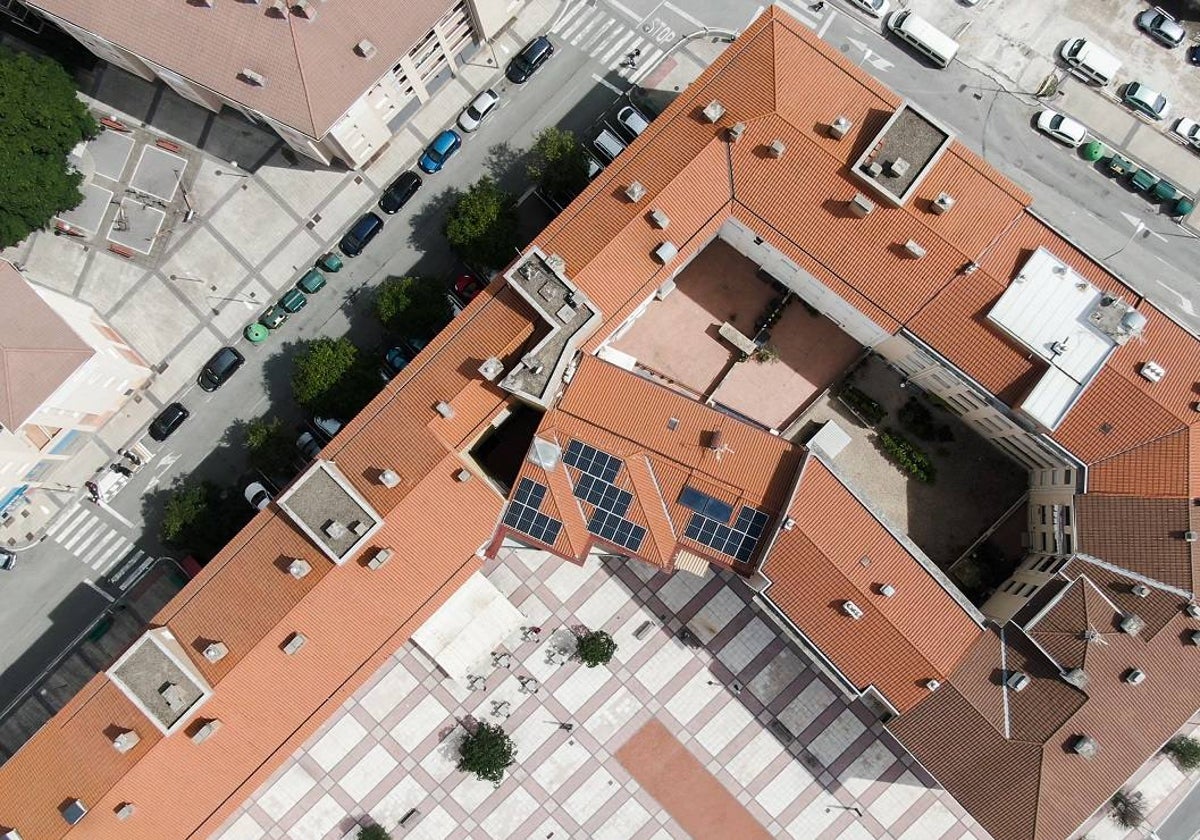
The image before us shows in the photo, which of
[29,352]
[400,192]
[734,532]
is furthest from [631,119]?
[29,352]

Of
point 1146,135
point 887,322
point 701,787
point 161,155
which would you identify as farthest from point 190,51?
point 1146,135

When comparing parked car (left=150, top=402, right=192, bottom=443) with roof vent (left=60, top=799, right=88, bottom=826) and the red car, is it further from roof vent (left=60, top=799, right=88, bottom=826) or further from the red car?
roof vent (left=60, top=799, right=88, bottom=826)

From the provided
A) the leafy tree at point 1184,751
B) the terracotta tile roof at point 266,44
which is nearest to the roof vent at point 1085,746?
the leafy tree at point 1184,751

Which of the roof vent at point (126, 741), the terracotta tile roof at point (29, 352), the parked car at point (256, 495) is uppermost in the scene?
the terracotta tile roof at point (29, 352)

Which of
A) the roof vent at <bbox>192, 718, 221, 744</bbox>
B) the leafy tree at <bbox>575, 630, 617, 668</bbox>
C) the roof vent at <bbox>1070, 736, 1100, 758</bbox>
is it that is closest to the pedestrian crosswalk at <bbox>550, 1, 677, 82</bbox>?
the leafy tree at <bbox>575, 630, 617, 668</bbox>

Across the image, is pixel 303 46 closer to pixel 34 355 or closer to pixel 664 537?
pixel 34 355

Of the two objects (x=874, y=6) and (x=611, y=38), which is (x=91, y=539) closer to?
(x=611, y=38)

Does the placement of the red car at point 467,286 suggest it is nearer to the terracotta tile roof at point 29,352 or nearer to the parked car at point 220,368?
the parked car at point 220,368
